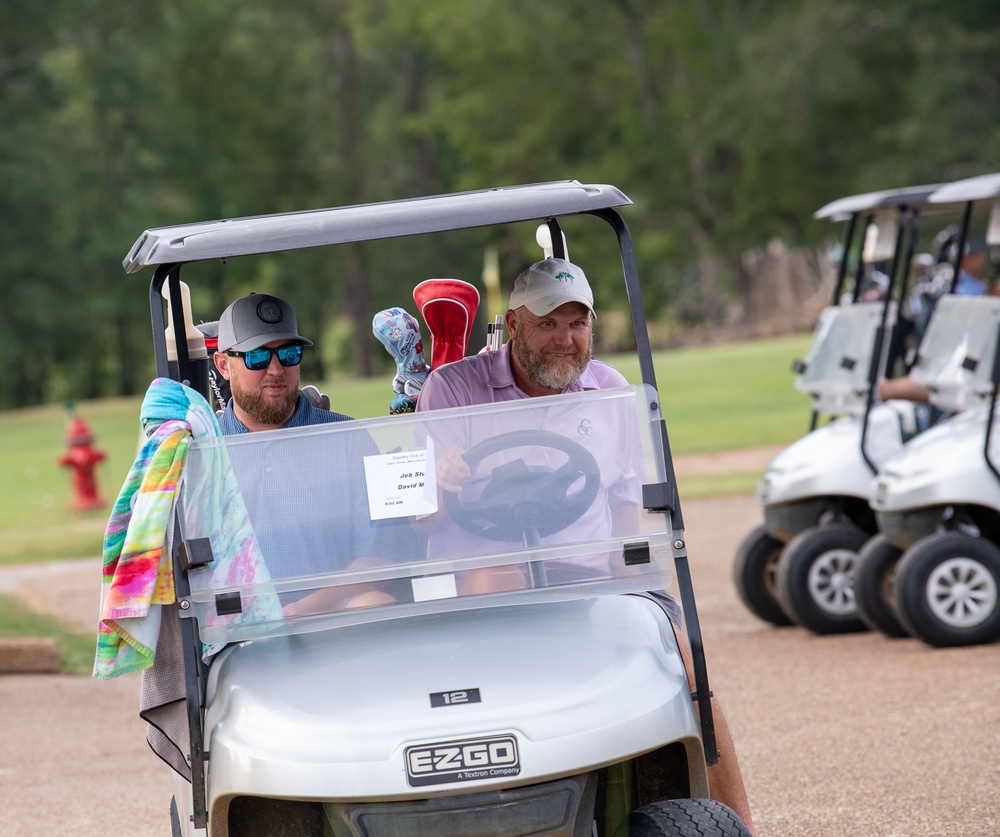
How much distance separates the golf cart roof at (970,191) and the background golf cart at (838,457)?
7.1 inches

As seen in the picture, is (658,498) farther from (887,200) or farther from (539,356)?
(887,200)

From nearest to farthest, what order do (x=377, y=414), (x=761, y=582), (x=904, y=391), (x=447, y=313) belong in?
(x=447, y=313) → (x=904, y=391) → (x=761, y=582) → (x=377, y=414)

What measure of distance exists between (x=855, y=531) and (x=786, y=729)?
7.05 feet

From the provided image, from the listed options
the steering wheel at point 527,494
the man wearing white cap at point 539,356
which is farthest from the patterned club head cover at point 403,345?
the steering wheel at point 527,494

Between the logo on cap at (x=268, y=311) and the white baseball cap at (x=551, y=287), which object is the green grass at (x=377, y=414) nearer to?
the white baseball cap at (x=551, y=287)

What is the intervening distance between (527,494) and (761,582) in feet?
17.5

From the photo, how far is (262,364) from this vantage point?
3.83 m

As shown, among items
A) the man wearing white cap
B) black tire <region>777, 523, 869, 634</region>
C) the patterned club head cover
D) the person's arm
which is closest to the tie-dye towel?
the man wearing white cap

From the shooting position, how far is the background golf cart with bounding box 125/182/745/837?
9.51 ft

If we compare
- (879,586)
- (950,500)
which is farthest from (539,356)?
(879,586)

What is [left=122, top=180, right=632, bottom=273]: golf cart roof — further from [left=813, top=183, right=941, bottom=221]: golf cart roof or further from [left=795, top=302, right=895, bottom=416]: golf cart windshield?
[left=795, top=302, right=895, bottom=416]: golf cart windshield

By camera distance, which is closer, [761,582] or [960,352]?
[960,352]

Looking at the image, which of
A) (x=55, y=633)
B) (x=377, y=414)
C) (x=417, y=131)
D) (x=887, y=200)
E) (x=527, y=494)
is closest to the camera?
(x=527, y=494)

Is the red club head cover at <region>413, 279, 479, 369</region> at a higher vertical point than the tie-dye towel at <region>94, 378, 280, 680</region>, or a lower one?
higher
